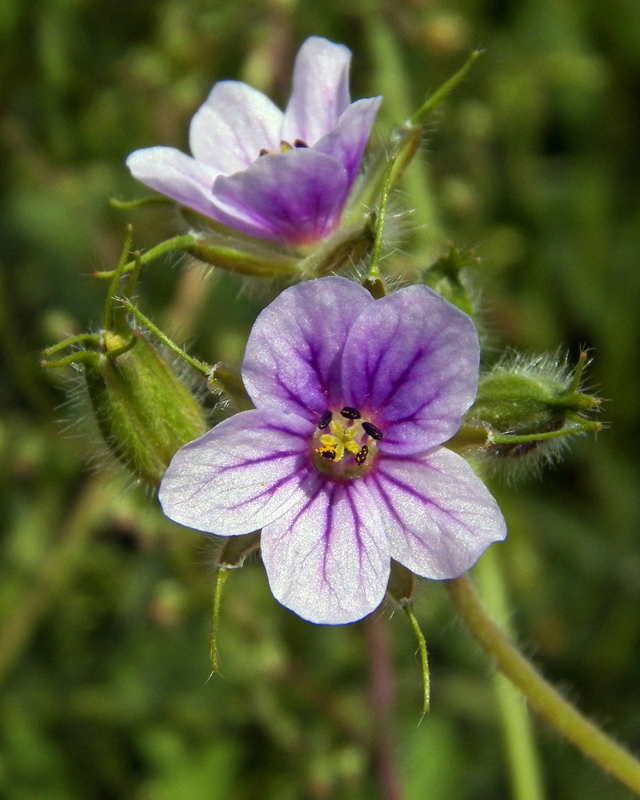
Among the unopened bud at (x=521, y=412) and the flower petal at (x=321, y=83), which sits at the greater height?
the flower petal at (x=321, y=83)

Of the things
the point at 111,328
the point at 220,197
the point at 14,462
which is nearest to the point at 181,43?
the point at 14,462

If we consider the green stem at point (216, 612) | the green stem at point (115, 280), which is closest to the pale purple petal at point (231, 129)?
the green stem at point (115, 280)

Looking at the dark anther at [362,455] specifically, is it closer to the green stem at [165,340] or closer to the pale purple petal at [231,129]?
the green stem at [165,340]

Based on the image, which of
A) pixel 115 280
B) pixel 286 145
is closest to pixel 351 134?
pixel 286 145

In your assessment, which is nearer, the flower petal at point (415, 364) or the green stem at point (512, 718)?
the flower petal at point (415, 364)

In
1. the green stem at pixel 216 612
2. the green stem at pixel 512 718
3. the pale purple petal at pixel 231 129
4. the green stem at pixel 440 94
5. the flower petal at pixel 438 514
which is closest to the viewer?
the green stem at pixel 216 612

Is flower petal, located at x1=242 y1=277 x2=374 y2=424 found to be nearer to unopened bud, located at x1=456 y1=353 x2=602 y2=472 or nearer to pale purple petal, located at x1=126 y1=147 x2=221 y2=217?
unopened bud, located at x1=456 y1=353 x2=602 y2=472

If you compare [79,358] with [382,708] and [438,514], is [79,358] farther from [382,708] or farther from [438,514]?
[382,708]
